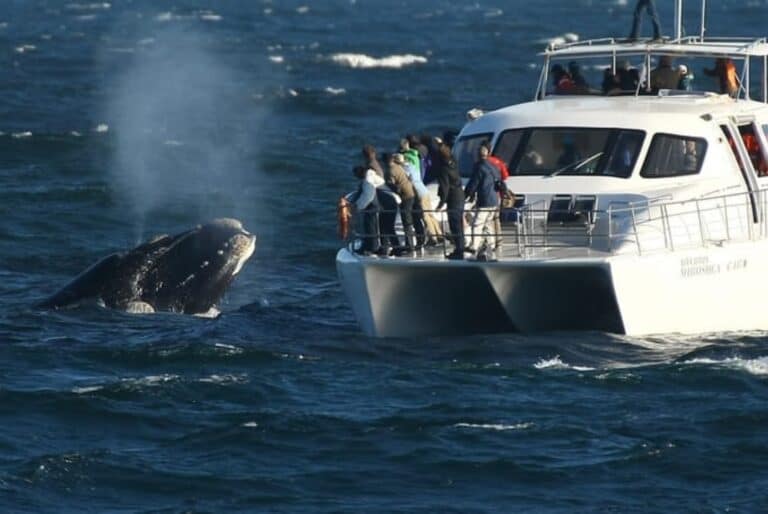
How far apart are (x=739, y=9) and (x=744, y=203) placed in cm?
10809

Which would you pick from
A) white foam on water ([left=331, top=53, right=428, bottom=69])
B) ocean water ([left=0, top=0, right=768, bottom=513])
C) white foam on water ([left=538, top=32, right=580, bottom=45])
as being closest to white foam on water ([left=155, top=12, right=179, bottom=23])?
white foam on water ([left=538, top=32, right=580, bottom=45])

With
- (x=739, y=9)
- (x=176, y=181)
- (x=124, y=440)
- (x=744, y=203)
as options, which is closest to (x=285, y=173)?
(x=176, y=181)

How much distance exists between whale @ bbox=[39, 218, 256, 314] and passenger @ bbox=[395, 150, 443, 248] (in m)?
3.77

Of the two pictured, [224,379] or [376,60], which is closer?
[224,379]

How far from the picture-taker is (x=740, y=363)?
90.0 feet

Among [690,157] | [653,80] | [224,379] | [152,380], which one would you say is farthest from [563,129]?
[152,380]

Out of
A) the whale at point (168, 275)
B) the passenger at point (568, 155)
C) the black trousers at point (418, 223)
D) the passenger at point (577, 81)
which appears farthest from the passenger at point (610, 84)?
the whale at point (168, 275)

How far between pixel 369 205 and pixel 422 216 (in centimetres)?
77

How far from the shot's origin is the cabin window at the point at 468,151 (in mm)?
30984

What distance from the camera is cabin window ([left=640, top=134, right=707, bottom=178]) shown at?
29.5m

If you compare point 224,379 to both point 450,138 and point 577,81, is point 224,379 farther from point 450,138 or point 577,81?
point 577,81

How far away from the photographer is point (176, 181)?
167ft

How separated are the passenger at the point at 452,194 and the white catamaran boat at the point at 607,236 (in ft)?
1.19

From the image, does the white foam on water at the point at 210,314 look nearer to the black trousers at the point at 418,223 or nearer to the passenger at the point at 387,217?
the passenger at the point at 387,217
